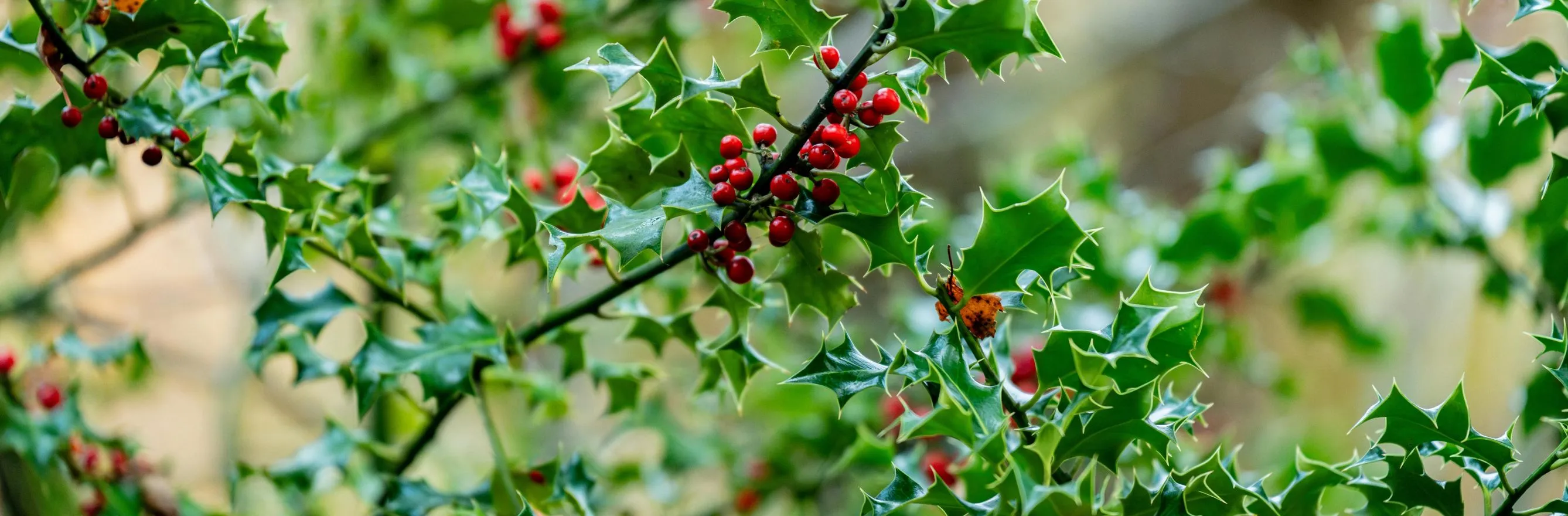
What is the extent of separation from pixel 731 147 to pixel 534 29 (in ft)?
3.16

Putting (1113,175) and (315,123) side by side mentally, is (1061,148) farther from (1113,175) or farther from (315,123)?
(315,123)

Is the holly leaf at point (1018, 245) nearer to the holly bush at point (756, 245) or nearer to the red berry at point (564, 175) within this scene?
the holly bush at point (756, 245)

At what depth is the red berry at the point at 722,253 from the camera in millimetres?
821

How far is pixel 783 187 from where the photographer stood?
0.72 metres

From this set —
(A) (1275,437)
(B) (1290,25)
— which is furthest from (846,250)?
(B) (1290,25)

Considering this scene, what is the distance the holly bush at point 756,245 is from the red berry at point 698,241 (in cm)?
2

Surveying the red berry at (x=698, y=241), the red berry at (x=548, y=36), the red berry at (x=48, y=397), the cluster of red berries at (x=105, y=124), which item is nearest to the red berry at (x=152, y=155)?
the cluster of red berries at (x=105, y=124)

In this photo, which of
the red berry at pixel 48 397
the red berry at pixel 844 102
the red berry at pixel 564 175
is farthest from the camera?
the red berry at pixel 564 175

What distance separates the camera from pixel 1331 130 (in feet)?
5.31

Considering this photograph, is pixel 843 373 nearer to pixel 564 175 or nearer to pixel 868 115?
pixel 868 115

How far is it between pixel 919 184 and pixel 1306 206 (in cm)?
165

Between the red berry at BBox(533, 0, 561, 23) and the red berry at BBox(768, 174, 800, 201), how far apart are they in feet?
3.23

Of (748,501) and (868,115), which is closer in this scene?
(868,115)

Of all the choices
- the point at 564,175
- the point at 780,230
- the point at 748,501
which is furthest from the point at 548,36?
the point at 780,230
